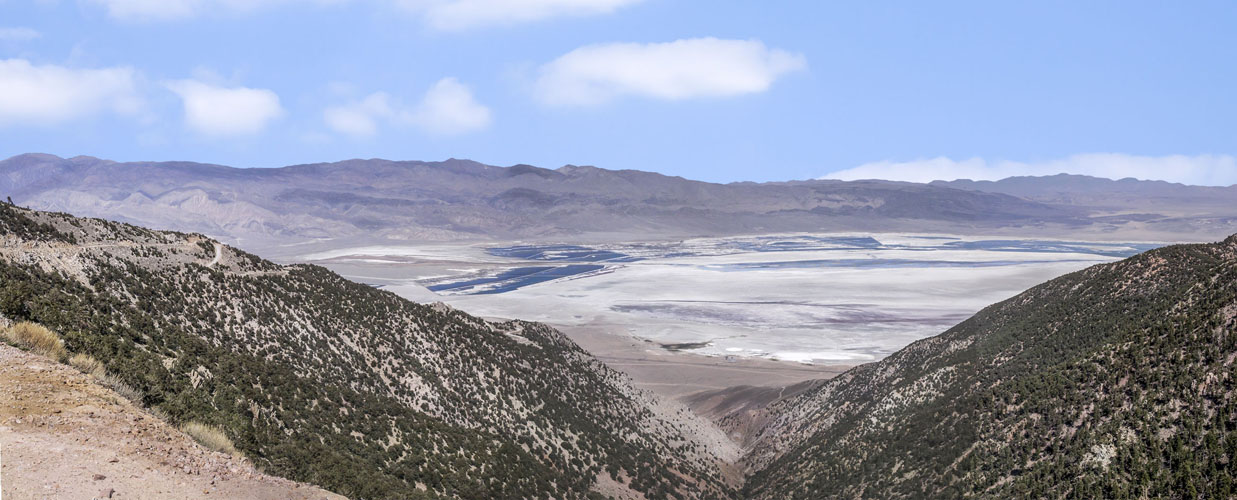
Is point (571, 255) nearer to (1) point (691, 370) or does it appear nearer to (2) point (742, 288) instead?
(2) point (742, 288)

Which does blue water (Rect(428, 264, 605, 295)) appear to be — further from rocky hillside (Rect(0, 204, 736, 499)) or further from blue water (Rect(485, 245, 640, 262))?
rocky hillside (Rect(0, 204, 736, 499))

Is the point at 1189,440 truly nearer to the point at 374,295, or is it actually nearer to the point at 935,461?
the point at 935,461

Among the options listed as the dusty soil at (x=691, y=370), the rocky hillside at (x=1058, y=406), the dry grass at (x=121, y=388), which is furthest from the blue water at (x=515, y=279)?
the dry grass at (x=121, y=388)

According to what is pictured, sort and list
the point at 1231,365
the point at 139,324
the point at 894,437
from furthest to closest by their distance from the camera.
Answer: the point at 894,437
the point at 139,324
the point at 1231,365

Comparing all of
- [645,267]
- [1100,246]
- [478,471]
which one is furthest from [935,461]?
[1100,246]

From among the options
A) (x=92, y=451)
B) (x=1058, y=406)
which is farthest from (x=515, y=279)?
(x=92, y=451)

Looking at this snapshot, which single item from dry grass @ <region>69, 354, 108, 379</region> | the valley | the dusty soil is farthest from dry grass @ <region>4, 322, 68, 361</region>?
the valley

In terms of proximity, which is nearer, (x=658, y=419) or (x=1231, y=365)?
(x=1231, y=365)
